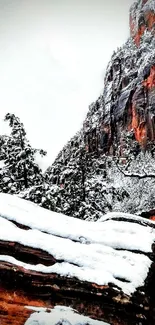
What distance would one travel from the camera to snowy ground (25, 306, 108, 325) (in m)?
4.14

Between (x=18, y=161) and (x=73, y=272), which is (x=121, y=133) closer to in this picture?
(x=18, y=161)

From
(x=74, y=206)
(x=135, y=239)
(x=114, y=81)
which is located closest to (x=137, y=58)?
(x=114, y=81)

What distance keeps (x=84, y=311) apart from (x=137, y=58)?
58.3m

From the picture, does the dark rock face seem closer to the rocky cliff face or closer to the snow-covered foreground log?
the rocky cliff face

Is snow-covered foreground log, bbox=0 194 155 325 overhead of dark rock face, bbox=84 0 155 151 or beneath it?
beneath

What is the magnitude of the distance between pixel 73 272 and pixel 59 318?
0.58 metres

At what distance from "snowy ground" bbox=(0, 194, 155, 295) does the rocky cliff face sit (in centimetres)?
551

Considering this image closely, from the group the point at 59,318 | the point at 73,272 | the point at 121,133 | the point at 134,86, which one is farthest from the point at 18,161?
the point at 134,86

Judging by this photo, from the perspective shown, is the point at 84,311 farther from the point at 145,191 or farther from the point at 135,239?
the point at 145,191

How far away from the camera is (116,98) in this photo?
194ft

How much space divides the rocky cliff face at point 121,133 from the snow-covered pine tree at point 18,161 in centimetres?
122

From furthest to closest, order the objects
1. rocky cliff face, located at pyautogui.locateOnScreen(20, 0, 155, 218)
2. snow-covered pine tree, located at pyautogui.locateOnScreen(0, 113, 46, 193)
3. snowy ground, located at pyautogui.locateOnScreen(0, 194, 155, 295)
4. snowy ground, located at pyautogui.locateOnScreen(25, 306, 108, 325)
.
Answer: rocky cliff face, located at pyautogui.locateOnScreen(20, 0, 155, 218) < snow-covered pine tree, located at pyautogui.locateOnScreen(0, 113, 46, 193) < snowy ground, located at pyautogui.locateOnScreen(0, 194, 155, 295) < snowy ground, located at pyautogui.locateOnScreen(25, 306, 108, 325)

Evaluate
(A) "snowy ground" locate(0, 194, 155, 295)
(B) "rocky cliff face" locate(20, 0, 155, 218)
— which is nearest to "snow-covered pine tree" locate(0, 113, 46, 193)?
(B) "rocky cliff face" locate(20, 0, 155, 218)

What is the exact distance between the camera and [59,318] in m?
4.18
